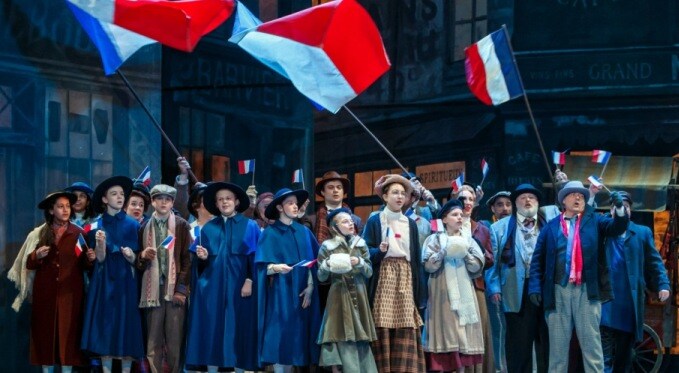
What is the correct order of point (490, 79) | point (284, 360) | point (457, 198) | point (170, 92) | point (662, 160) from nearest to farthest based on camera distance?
point (284, 360) < point (457, 198) < point (490, 79) < point (662, 160) < point (170, 92)

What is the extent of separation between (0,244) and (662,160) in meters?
6.96

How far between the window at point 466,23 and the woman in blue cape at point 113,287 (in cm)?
503

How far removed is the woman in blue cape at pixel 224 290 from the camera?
12109mm

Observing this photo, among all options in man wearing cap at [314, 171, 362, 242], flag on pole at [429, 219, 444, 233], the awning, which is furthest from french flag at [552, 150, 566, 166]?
flag on pole at [429, 219, 444, 233]

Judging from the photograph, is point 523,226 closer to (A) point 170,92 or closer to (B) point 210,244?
(B) point 210,244

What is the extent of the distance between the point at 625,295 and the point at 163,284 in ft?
13.4

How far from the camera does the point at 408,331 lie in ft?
38.9

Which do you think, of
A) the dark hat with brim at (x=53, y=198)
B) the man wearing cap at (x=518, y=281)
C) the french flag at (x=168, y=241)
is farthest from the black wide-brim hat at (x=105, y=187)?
the man wearing cap at (x=518, y=281)

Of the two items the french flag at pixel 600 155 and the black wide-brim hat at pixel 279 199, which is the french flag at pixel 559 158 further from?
the black wide-brim hat at pixel 279 199

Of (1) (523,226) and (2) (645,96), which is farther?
(2) (645,96)

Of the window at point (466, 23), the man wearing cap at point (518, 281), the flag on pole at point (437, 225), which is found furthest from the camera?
the window at point (466, 23)

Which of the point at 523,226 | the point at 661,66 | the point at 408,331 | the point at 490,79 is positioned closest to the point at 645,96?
the point at 661,66

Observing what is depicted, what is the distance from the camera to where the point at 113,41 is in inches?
501

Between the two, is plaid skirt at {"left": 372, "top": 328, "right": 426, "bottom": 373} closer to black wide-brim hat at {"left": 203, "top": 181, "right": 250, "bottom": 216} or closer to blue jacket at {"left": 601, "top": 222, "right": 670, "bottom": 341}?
black wide-brim hat at {"left": 203, "top": 181, "right": 250, "bottom": 216}
